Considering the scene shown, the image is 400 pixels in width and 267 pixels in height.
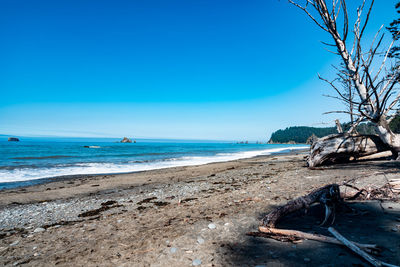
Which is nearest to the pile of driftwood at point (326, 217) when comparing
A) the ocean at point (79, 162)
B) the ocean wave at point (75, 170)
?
the ocean at point (79, 162)

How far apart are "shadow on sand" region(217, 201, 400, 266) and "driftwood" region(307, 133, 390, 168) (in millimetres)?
7249

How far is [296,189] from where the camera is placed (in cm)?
628

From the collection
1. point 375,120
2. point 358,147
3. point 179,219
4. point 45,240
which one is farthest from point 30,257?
point 358,147

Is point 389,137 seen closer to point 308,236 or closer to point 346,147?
point 346,147

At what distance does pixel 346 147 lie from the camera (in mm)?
10234

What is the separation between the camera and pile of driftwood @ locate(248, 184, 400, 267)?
243 centimetres

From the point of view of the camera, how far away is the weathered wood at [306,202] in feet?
11.6

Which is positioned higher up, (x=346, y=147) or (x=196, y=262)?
(x=346, y=147)

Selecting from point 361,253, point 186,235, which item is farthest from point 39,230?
point 361,253

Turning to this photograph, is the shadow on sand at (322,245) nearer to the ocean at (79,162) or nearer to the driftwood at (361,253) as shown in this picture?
the driftwood at (361,253)

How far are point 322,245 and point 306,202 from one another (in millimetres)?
1176

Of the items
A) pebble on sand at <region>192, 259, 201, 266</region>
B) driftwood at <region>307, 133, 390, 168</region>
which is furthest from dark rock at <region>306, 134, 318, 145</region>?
pebble on sand at <region>192, 259, 201, 266</region>

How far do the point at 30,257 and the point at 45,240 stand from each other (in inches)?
29.1

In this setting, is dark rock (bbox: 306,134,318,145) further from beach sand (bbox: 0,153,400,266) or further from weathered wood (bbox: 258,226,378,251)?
weathered wood (bbox: 258,226,378,251)
